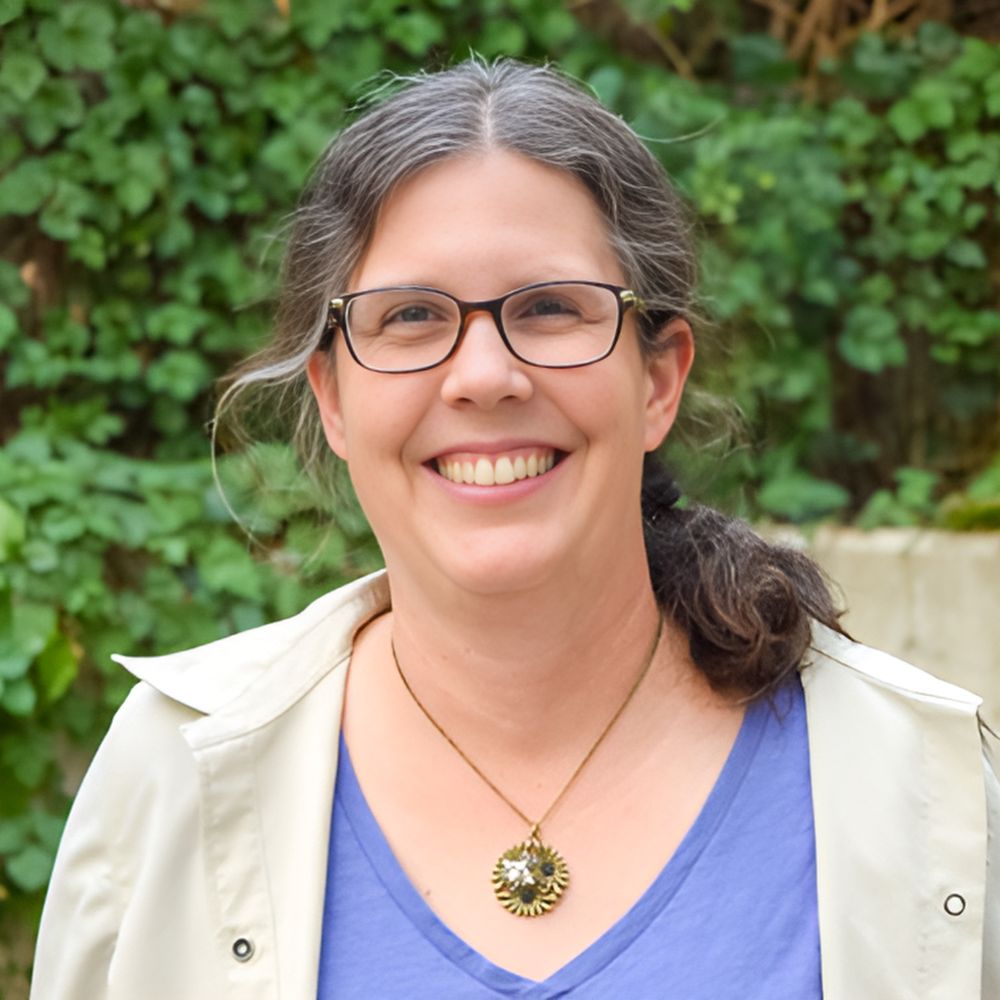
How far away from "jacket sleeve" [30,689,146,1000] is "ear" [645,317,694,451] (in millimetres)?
744

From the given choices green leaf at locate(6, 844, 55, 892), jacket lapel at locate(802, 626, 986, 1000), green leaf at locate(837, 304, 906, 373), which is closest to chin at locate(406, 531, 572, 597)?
jacket lapel at locate(802, 626, 986, 1000)

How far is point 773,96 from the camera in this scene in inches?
165

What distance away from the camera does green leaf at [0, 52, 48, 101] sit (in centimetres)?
347

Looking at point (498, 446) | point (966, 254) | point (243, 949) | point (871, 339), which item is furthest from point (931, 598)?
point (243, 949)

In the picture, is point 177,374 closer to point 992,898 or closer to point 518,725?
point 518,725

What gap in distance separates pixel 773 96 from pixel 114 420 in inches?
73.4

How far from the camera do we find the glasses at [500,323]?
1828mm

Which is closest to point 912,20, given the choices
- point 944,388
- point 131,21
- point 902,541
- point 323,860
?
point 944,388

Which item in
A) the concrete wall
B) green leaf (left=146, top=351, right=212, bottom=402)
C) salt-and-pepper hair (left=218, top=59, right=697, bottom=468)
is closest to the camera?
salt-and-pepper hair (left=218, top=59, right=697, bottom=468)

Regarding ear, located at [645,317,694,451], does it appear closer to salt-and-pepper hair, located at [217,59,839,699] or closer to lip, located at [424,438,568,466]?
salt-and-pepper hair, located at [217,59,839,699]

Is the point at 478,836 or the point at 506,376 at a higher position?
Result: the point at 506,376

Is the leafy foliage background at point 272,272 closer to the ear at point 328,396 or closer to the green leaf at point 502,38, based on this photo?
the green leaf at point 502,38

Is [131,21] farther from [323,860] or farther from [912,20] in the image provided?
[323,860]

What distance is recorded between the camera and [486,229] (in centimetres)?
183
